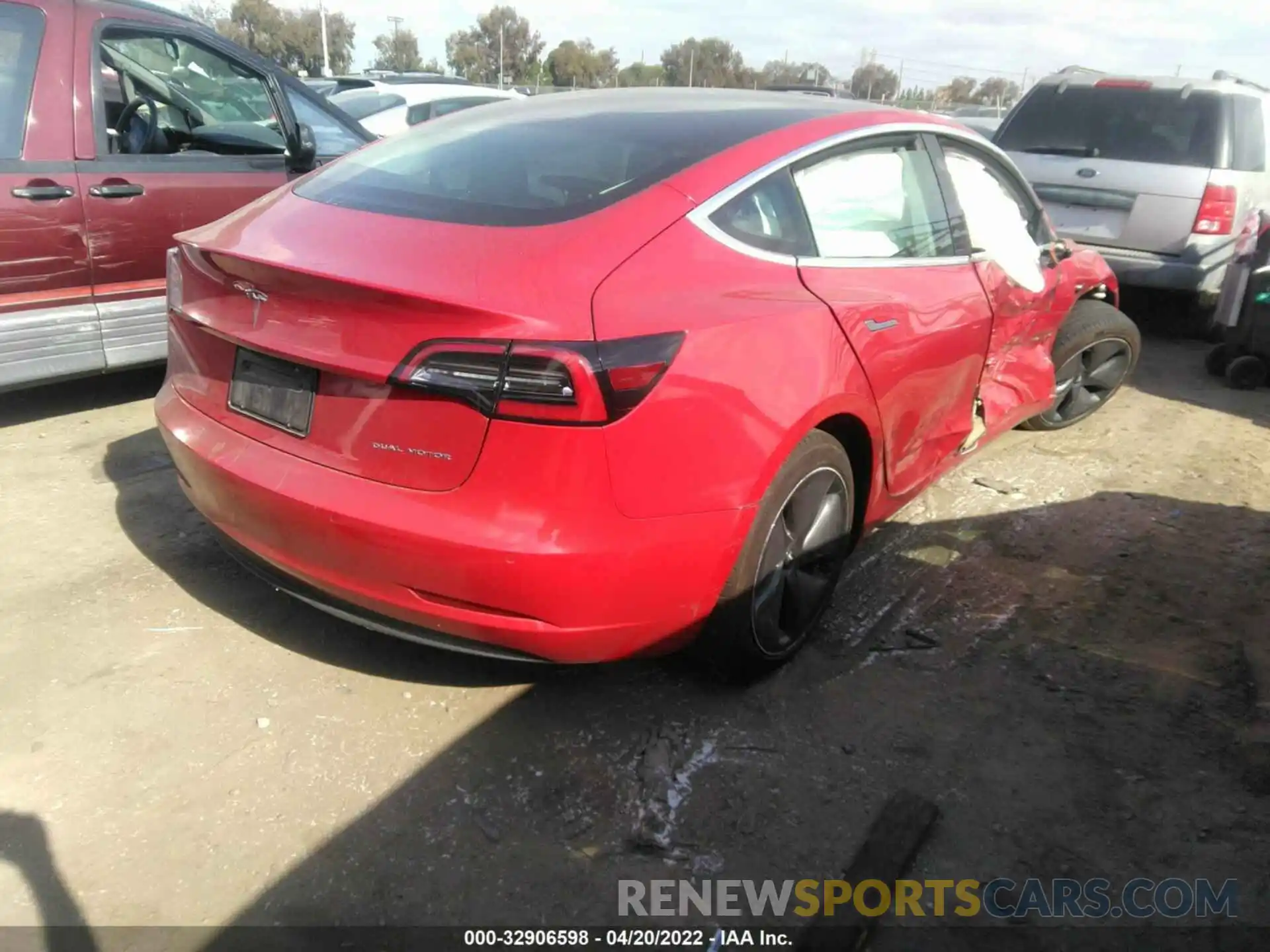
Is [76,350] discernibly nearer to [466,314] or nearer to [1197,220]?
[466,314]

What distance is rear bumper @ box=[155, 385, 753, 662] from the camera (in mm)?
2311

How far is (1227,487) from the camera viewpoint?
4.70m

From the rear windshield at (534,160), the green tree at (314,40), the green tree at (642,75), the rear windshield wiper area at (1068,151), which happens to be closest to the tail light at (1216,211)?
the rear windshield wiper area at (1068,151)

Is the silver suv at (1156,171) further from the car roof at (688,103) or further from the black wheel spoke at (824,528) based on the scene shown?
the black wheel spoke at (824,528)

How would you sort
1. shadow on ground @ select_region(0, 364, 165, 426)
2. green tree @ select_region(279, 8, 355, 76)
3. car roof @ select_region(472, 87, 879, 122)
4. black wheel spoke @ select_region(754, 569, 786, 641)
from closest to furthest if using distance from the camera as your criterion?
black wheel spoke @ select_region(754, 569, 786, 641) → car roof @ select_region(472, 87, 879, 122) → shadow on ground @ select_region(0, 364, 165, 426) → green tree @ select_region(279, 8, 355, 76)

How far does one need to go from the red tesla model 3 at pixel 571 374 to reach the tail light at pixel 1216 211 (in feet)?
14.3

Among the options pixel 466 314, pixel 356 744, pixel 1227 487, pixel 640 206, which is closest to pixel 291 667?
pixel 356 744

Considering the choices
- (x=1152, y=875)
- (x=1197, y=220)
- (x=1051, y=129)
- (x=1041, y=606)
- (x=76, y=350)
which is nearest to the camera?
(x=1152, y=875)

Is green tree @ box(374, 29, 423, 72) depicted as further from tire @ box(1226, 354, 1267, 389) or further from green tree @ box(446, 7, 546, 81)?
tire @ box(1226, 354, 1267, 389)

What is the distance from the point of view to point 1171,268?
6754mm

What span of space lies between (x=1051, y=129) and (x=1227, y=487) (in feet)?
12.4

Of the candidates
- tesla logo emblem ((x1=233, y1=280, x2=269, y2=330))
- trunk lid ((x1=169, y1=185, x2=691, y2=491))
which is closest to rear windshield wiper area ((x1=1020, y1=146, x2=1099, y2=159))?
trunk lid ((x1=169, y1=185, x2=691, y2=491))

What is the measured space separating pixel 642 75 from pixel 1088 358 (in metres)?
54.7

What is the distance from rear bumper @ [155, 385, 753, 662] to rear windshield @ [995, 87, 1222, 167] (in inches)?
231
